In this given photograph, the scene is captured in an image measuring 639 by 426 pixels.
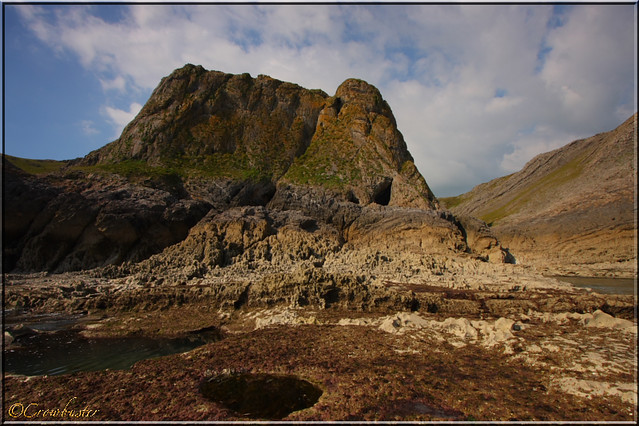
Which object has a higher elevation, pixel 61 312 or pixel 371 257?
pixel 371 257

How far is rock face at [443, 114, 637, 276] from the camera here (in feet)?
96.4

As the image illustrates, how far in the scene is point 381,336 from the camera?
9.09m

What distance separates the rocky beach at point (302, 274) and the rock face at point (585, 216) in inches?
9.8

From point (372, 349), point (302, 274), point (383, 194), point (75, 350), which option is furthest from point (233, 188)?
point (372, 349)

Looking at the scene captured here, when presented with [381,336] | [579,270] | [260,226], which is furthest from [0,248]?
[579,270]

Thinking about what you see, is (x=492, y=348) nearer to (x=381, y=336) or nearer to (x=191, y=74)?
(x=381, y=336)

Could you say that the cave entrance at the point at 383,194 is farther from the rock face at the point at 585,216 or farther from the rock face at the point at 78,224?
the rock face at the point at 78,224

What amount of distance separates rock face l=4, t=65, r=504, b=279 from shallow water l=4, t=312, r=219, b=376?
8.04 meters

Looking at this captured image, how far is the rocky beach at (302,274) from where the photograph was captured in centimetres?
596

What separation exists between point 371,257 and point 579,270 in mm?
20614

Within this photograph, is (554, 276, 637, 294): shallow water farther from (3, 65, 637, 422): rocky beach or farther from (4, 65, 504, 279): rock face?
(4, 65, 504, 279): rock face

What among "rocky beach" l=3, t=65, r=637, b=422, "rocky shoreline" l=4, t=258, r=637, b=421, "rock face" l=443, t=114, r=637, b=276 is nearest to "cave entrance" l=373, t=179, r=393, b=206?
"rocky beach" l=3, t=65, r=637, b=422

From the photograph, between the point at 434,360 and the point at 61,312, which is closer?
the point at 434,360

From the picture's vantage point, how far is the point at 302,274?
530 inches
